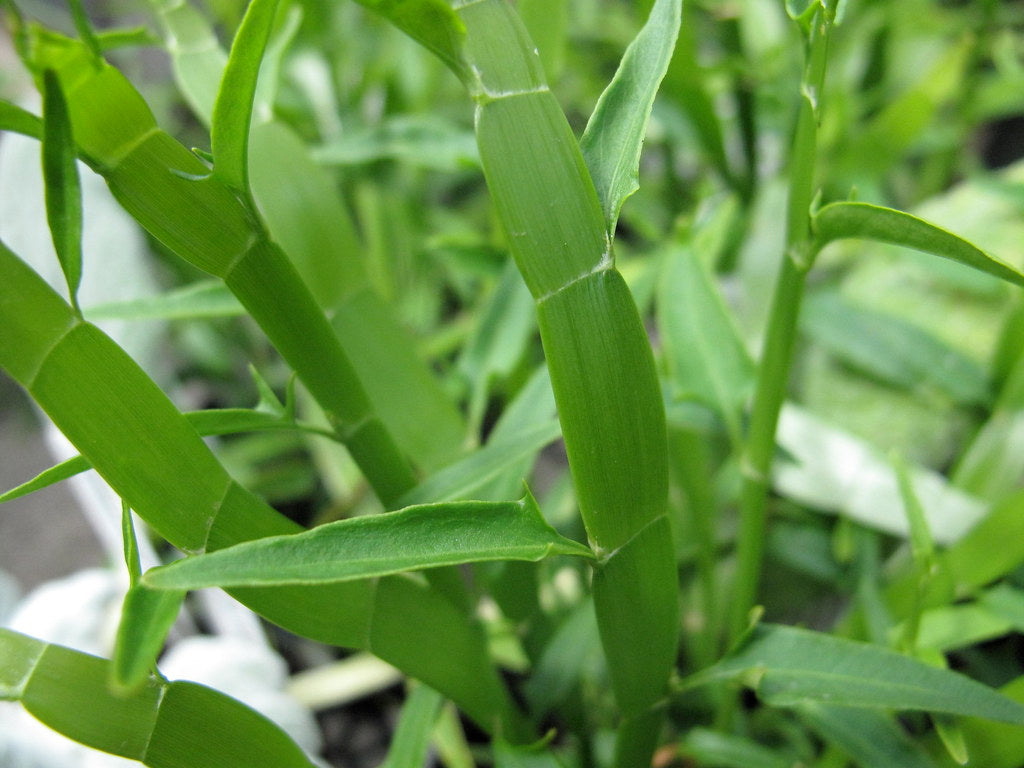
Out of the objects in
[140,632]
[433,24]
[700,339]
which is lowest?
[700,339]

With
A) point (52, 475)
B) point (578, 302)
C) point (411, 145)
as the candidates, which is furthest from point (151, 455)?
point (411, 145)

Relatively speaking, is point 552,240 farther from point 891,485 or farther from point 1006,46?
point 1006,46

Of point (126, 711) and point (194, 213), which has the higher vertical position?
point (194, 213)

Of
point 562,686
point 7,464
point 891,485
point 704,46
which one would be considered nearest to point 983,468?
point 891,485

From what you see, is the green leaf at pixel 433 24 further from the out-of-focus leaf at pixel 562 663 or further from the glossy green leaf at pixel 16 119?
the out-of-focus leaf at pixel 562 663

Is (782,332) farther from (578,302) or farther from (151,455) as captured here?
(151,455)

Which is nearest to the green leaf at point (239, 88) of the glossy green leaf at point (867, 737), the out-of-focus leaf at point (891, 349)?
the glossy green leaf at point (867, 737)

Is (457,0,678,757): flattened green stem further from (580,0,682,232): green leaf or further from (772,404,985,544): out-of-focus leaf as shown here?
(772,404,985,544): out-of-focus leaf
